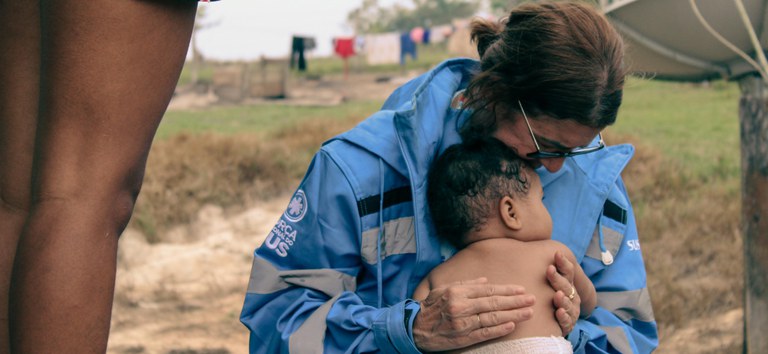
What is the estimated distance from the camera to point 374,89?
19.9 metres

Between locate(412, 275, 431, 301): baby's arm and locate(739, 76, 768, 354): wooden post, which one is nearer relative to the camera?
locate(412, 275, 431, 301): baby's arm

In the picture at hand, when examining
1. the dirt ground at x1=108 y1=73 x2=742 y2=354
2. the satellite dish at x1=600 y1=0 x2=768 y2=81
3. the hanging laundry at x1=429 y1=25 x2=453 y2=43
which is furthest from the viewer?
the hanging laundry at x1=429 y1=25 x2=453 y2=43

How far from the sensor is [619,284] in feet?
7.97

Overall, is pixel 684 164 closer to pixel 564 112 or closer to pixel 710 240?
pixel 710 240

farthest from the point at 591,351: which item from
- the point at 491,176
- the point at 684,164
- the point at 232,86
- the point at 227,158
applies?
the point at 232,86

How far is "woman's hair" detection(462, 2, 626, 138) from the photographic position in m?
2.20

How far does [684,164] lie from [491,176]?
499cm

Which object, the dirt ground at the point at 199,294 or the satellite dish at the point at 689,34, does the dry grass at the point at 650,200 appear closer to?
the dirt ground at the point at 199,294

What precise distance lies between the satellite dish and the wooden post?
0.13 metres

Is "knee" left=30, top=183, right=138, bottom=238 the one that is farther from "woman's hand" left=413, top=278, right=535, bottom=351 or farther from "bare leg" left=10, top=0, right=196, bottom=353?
"woman's hand" left=413, top=278, right=535, bottom=351

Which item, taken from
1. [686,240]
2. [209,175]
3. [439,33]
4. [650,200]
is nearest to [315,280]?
[686,240]

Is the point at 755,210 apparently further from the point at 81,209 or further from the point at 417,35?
the point at 417,35

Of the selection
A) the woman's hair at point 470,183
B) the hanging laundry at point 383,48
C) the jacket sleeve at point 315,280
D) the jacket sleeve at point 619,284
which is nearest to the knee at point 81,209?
the jacket sleeve at point 315,280

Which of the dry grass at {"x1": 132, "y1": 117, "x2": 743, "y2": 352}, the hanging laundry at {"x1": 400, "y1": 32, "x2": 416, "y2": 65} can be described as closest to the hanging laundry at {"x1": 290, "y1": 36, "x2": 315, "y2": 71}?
the hanging laundry at {"x1": 400, "y1": 32, "x2": 416, "y2": 65}
